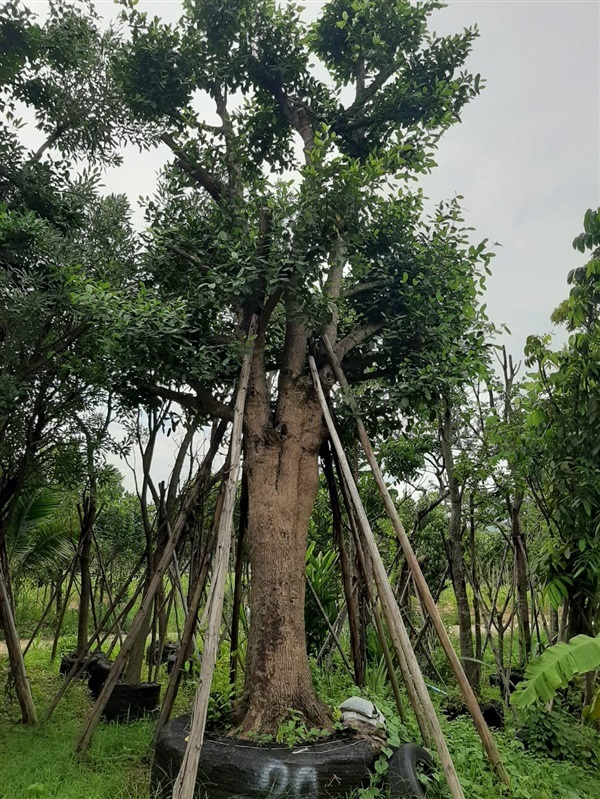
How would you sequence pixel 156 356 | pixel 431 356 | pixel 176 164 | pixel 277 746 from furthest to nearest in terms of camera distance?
pixel 176 164 → pixel 431 356 → pixel 156 356 → pixel 277 746

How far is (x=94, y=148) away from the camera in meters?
5.13

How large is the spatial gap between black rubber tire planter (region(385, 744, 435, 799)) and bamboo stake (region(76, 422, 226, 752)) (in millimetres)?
2002

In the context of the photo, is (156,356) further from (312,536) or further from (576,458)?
(312,536)

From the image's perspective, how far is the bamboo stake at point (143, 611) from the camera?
4082 mm

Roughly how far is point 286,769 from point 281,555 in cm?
127

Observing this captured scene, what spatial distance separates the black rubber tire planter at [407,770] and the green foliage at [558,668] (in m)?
0.64

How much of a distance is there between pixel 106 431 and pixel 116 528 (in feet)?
21.2

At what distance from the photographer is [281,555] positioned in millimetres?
3932

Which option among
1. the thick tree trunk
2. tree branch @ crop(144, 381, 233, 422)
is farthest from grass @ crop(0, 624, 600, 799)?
tree branch @ crop(144, 381, 233, 422)

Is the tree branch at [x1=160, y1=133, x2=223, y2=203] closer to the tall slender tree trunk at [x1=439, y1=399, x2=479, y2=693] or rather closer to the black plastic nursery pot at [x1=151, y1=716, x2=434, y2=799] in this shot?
the tall slender tree trunk at [x1=439, y1=399, x2=479, y2=693]

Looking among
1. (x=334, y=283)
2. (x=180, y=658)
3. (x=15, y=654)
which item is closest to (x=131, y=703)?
(x=15, y=654)

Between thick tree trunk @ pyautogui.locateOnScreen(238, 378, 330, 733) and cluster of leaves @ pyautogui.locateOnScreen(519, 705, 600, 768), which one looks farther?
cluster of leaves @ pyautogui.locateOnScreen(519, 705, 600, 768)

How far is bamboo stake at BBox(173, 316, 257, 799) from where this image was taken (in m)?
2.65

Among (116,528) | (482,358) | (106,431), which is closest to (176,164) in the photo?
(106,431)
